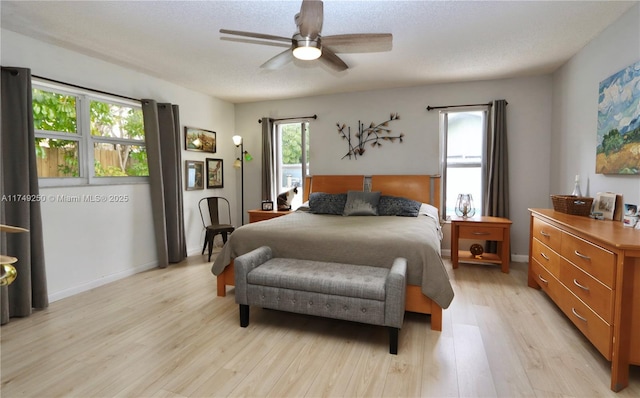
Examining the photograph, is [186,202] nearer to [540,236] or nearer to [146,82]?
[146,82]

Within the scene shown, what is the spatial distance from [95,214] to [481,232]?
14.6 ft

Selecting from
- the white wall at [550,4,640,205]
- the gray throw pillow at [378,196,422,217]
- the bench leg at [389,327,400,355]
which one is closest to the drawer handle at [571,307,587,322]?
the white wall at [550,4,640,205]

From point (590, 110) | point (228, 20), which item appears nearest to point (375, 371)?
point (228, 20)

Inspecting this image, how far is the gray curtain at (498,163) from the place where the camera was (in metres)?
4.22

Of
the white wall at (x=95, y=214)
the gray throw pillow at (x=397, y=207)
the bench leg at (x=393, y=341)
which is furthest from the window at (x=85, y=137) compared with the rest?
the bench leg at (x=393, y=341)

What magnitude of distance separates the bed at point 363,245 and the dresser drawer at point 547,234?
914 mm

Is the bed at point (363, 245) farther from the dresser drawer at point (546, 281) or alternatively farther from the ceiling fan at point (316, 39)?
the ceiling fan at point (316, 39)

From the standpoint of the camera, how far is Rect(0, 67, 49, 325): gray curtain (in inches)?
104

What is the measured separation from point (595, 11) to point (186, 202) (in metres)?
4.93

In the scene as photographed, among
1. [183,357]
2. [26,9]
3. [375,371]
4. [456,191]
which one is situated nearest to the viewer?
[375,371]

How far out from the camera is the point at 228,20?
2639 millimetres

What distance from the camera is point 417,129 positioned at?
4676 mm

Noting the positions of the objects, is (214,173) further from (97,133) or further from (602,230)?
(602,230)

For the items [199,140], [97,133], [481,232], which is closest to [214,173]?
[199,140]
